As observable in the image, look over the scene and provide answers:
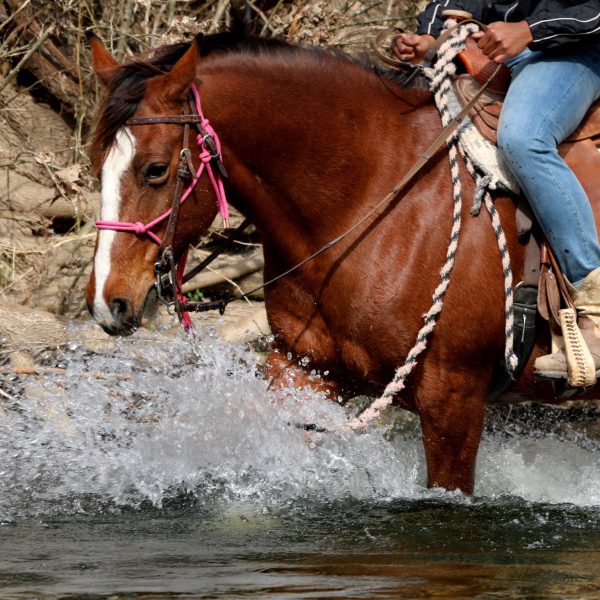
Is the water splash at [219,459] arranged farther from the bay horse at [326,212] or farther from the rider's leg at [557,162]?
the rider's leg at [557,162]

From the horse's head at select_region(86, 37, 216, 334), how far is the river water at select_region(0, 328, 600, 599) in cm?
75

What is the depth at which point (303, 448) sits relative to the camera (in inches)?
177

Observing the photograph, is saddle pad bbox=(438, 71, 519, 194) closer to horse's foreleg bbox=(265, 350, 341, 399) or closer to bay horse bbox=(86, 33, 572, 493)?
bay horse bbox=(86, 33, 572, 493)

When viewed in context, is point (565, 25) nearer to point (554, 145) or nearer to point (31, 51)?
point (554, 145)

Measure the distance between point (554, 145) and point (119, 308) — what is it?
1768mm

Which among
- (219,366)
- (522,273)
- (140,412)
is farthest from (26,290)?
(522,273)

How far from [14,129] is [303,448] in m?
4.94

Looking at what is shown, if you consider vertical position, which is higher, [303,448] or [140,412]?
[303,448]

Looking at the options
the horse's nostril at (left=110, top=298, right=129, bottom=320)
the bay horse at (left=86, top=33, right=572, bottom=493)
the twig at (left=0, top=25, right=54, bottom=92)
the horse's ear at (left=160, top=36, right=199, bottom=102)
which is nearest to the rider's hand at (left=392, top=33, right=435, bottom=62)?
the bay horse at (left=86, top=33, right=572, bottom=493)

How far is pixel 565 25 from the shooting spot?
162 inches

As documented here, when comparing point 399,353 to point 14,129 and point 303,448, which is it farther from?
point 14,129

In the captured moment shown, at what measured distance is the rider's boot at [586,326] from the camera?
165 inches

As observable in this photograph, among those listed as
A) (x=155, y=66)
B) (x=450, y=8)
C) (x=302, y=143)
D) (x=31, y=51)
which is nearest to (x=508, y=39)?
(x=450, y=8)

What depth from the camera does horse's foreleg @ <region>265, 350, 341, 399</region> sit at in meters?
4.41
